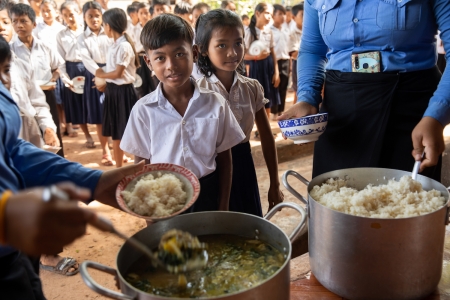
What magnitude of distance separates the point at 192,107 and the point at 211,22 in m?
0.70

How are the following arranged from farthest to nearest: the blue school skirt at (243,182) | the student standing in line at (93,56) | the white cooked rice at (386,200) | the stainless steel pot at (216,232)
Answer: the student standing in line at (93,56) < the blue school skirt at (243,182) < the white cooked rice at (386,200) < the stainless steel pot at (216,232)

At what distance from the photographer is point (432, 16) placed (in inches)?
65.2

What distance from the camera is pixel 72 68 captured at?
6.11 m

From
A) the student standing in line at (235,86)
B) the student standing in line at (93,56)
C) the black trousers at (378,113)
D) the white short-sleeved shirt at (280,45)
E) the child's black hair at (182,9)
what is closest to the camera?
the black trousers at (378,113)

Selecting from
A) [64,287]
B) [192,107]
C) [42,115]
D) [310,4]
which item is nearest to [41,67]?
[42,115]

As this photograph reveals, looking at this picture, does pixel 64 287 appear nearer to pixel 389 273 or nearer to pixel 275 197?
pixel 275 197

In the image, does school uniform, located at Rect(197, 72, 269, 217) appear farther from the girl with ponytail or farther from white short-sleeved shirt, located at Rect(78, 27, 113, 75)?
white short-sleeved shirt, located at Rect(78, 27, 113, 75)

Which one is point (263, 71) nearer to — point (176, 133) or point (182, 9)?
point (182, 9)

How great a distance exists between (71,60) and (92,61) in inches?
28.8

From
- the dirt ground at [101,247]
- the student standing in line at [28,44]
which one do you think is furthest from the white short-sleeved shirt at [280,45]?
the student standing in line at [28,44]

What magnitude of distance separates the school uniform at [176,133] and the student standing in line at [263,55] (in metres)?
4.99

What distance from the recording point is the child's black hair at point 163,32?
195 cm

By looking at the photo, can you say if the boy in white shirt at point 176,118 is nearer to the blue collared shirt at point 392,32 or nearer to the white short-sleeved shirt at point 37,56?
the blue collared shirt at point 392,32

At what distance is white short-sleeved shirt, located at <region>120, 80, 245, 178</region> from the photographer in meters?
1.99
